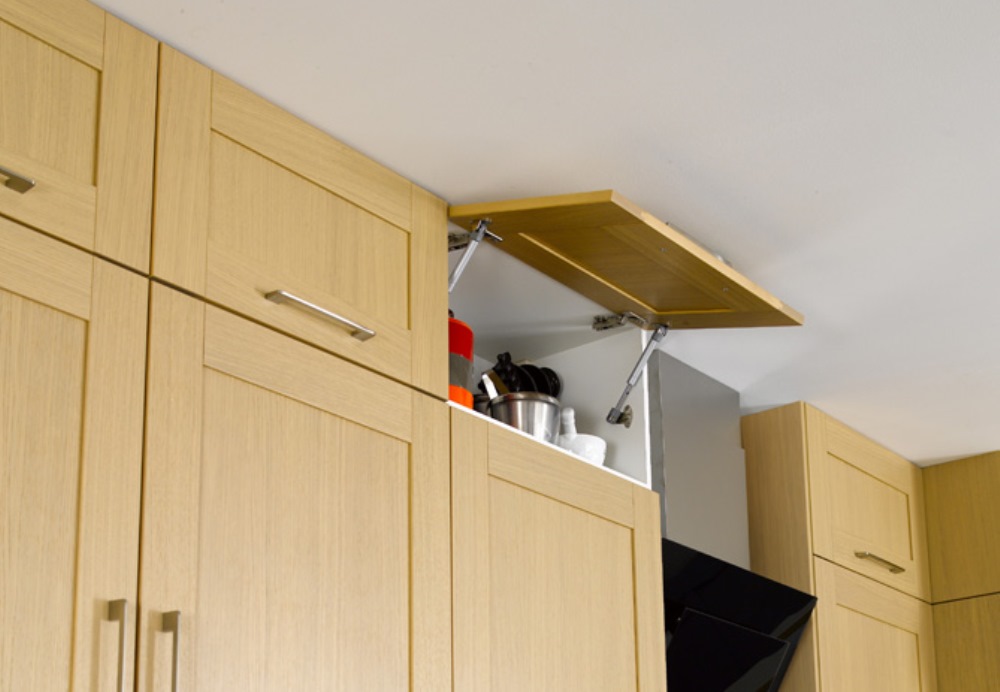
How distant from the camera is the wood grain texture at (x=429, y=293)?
215 centimetres

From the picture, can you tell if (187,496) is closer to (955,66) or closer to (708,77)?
(708,77)

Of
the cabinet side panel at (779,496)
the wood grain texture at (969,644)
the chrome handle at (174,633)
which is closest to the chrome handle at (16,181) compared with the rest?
the chrome handle at (174,633)

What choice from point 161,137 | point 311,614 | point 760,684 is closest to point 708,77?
point 161,137

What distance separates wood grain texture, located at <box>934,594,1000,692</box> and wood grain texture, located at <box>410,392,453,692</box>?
5.81ft

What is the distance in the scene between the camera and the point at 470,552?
2.12m

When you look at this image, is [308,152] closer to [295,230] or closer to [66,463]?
[295,230]

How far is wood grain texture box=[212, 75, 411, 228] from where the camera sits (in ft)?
6.32

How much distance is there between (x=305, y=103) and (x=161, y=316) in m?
0.42

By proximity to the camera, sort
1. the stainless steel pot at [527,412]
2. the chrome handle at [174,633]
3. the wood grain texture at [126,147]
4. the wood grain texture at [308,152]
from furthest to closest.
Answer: the stainless steel pot at [527,412]
the wood grain texture at [308,152]
the wood grain texture at [126,147]
the chrome handle at [174,633]

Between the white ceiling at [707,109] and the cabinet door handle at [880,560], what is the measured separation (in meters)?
0.67

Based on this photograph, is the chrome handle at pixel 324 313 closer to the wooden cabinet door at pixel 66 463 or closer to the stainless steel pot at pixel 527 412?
the wooden cabinet door at pixel 66 463

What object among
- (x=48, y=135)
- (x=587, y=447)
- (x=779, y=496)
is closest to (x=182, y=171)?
(x=48, y=135)

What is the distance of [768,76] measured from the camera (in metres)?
2.00

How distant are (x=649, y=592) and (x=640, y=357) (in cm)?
43
